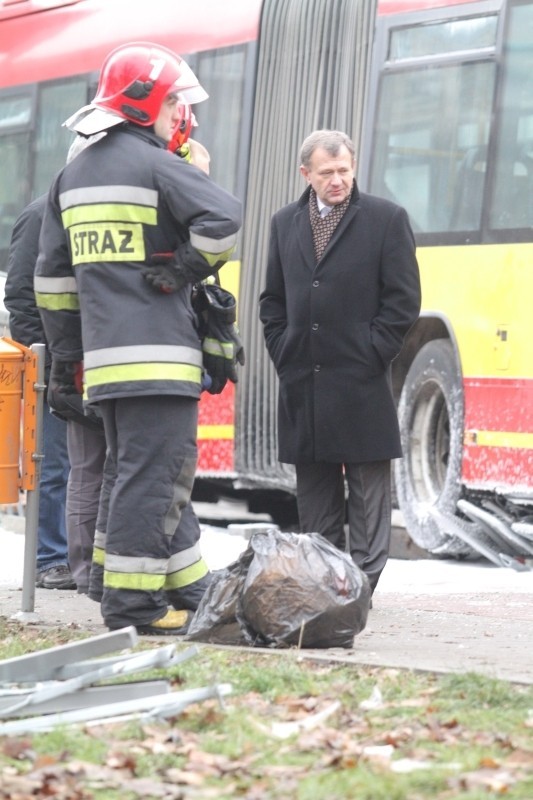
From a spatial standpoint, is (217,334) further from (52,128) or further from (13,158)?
(13,158)

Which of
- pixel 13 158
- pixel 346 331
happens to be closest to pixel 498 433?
pixel 346 331

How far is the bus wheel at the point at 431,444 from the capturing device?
10.6 m

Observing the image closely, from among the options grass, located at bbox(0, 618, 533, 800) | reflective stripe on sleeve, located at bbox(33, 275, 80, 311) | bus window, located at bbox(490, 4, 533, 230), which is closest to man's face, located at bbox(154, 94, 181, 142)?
reflective stripe on sleeve, located at bbox(33, 275, 80, 311)

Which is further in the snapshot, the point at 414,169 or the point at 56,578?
the point at 414,169

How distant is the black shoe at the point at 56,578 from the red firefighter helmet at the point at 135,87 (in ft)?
7.66

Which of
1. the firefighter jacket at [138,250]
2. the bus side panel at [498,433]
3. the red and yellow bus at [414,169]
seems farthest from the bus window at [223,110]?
the firefighter jacket at [138,250]

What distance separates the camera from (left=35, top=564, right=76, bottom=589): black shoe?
26.8 feet

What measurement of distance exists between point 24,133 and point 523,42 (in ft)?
16.1

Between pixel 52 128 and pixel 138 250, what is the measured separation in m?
7.58

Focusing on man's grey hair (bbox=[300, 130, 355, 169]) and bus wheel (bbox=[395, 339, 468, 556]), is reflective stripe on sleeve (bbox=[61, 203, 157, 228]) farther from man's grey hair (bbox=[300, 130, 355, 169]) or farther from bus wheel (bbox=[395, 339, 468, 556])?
bus wheel (bbox=[395, 339, 468, 556])

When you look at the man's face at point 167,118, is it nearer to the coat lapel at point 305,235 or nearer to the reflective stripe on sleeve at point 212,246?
the reflective stripe on sleeve at point 212,246

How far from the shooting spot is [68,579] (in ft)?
26.8

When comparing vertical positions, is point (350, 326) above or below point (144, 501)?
above

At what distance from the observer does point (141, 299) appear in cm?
641
